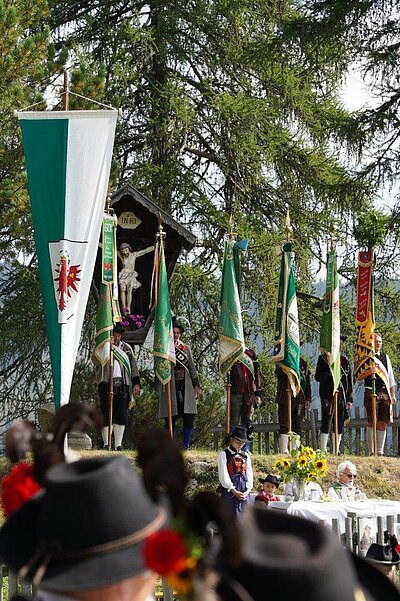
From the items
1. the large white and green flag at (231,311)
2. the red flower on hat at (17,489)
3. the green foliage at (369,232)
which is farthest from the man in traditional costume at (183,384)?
the red flower on hat at (17,489)

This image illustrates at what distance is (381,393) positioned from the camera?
15.4 m

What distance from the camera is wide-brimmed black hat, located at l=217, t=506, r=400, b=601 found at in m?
1.93

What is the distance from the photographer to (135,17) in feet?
65.9

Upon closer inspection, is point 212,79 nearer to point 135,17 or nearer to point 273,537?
point 135,17

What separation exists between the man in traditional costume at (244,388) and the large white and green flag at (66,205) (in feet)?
14.3

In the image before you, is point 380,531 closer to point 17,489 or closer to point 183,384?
point 17,489

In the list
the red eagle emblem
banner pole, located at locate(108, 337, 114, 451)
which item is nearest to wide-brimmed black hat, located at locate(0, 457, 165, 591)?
the red eagle emblem

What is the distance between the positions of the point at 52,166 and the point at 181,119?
8.94 m

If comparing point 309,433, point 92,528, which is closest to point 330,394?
point 309,433

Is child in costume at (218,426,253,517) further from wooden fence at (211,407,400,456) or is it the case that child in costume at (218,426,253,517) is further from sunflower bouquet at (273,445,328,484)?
wooden fence at (211,407,400,456)

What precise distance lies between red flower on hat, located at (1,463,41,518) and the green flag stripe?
25.9 feet

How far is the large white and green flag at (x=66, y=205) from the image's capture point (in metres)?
10.3

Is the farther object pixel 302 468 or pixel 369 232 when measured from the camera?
pixel 369 232

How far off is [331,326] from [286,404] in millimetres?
1123
